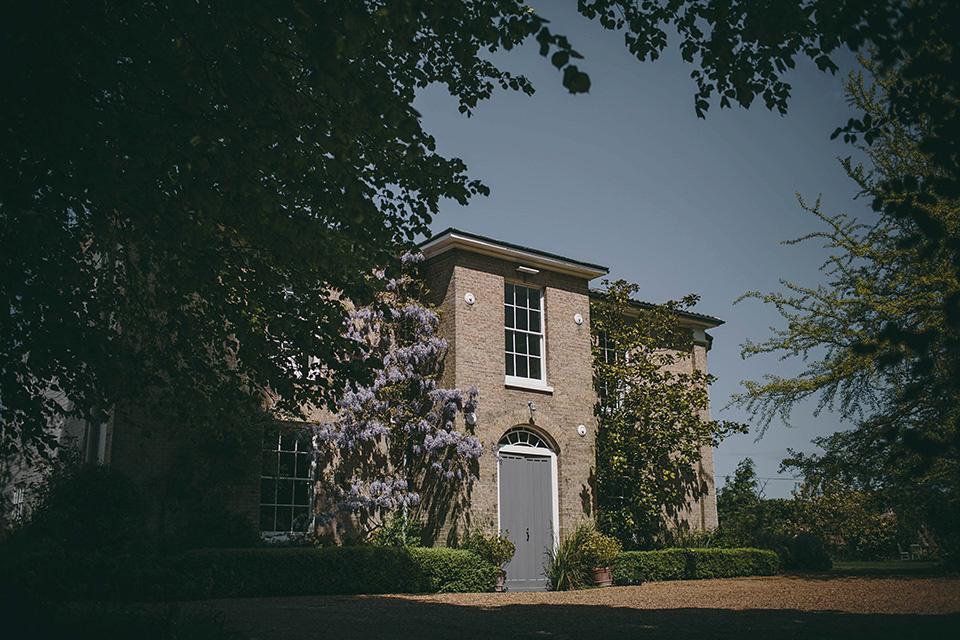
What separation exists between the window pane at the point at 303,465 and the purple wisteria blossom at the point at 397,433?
0.24m

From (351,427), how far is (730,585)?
8.77m

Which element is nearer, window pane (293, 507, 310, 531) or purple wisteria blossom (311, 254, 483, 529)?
window pane (293, 507, 310, 531)

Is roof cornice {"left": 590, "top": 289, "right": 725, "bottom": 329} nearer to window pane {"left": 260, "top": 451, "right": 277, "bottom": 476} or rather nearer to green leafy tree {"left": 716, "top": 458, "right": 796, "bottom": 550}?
green leafy tree {"left": 716, "top": 458, "right": 796, "bottom": 550}

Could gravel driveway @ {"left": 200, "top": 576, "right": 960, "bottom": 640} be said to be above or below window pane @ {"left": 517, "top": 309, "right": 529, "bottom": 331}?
below

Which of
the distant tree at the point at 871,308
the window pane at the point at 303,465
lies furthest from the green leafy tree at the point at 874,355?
the window pane at the point at 303,465

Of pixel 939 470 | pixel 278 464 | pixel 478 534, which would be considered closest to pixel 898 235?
pixel 939 470

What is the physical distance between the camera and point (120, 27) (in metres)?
7.59

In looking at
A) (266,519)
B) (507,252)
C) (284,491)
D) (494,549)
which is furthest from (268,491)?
(507,252)

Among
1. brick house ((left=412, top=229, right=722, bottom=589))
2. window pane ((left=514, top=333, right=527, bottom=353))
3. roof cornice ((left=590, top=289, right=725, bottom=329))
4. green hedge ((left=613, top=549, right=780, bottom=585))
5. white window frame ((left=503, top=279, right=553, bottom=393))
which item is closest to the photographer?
brick house ((left=412, top=229, right=722, bottom=589))

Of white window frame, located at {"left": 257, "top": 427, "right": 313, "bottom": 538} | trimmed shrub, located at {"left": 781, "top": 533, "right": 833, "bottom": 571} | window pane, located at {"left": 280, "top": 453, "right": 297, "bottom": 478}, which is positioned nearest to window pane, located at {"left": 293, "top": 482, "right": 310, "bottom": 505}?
white window frame, located at {"left": 257, "top": 427, "right": 313, "bottom": 538}

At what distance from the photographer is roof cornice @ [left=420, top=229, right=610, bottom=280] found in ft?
59.4

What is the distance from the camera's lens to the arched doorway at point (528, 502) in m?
17.6

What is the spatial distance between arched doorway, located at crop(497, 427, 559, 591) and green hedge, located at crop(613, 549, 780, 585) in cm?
174

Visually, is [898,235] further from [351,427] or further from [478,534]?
[351,427]
